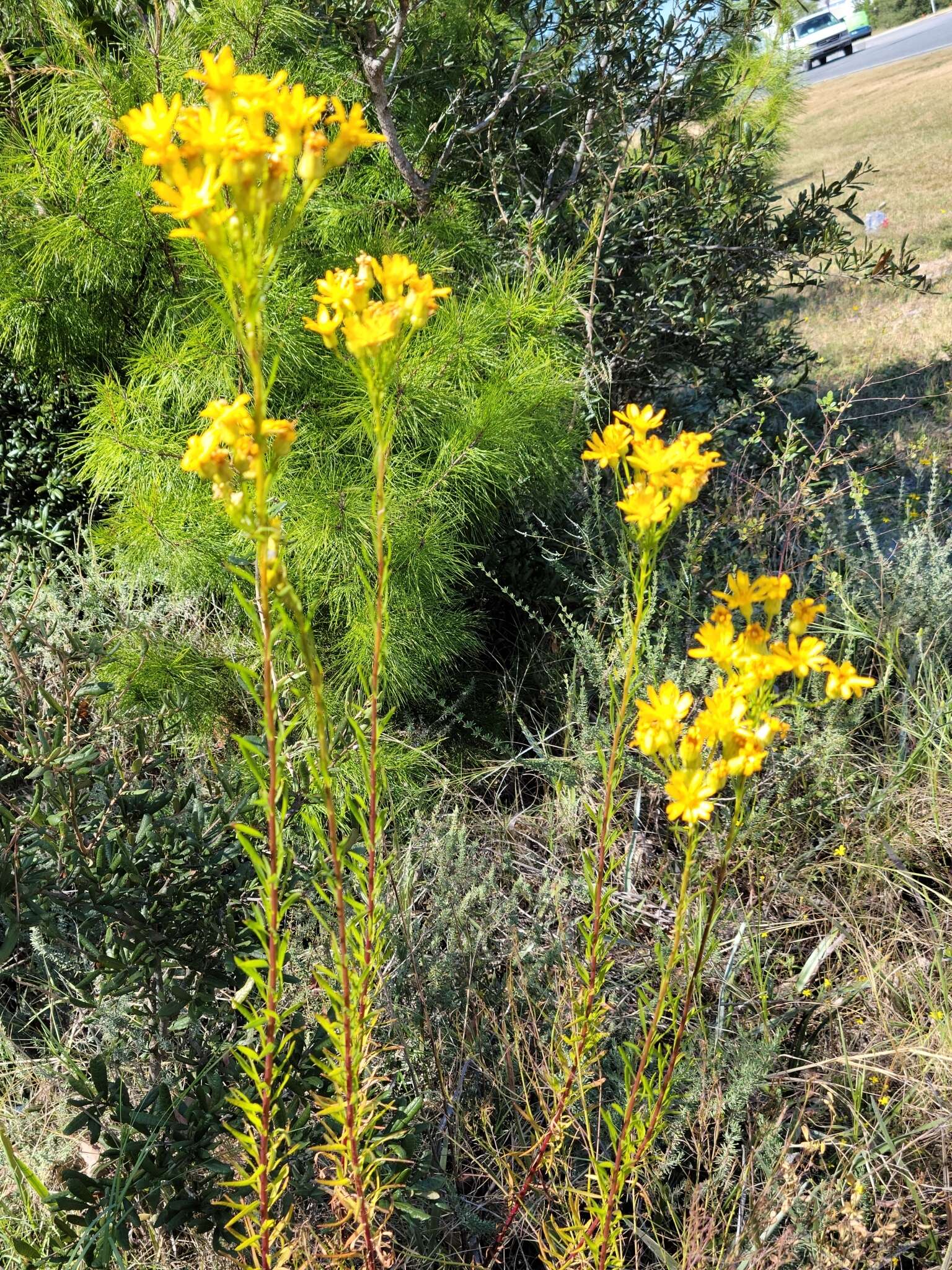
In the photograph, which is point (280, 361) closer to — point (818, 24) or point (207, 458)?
point (207, 458)

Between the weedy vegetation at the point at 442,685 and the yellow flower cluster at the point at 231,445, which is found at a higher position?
the yellow flower cluster at the point at 231,445

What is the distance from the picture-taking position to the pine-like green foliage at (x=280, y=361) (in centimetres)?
207

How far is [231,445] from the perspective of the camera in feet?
2.28

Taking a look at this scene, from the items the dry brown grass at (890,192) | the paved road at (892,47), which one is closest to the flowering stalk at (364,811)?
the dry brown grass at (890,192)

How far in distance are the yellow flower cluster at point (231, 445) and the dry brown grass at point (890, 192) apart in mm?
3325

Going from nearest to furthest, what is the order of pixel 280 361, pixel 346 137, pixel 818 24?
pixel 346 137 → pixel 280 361 → pixel 818 24

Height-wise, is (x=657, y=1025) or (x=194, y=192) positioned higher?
(x=194, y=192)

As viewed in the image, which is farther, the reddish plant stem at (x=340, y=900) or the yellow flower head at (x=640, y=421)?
the yellow flower head at (x=640, y=421)

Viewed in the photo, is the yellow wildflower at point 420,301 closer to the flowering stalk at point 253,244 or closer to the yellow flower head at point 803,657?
the flowering stalk at point 253,244

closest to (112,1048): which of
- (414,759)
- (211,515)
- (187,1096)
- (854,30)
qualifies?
(187,1096)

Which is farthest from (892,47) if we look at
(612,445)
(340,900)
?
(340,900)

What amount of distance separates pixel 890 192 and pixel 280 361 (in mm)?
8184

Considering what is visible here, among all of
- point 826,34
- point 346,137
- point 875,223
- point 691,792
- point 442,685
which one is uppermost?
point 826,34

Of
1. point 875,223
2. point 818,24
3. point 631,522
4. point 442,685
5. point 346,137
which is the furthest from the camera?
point 818,24
